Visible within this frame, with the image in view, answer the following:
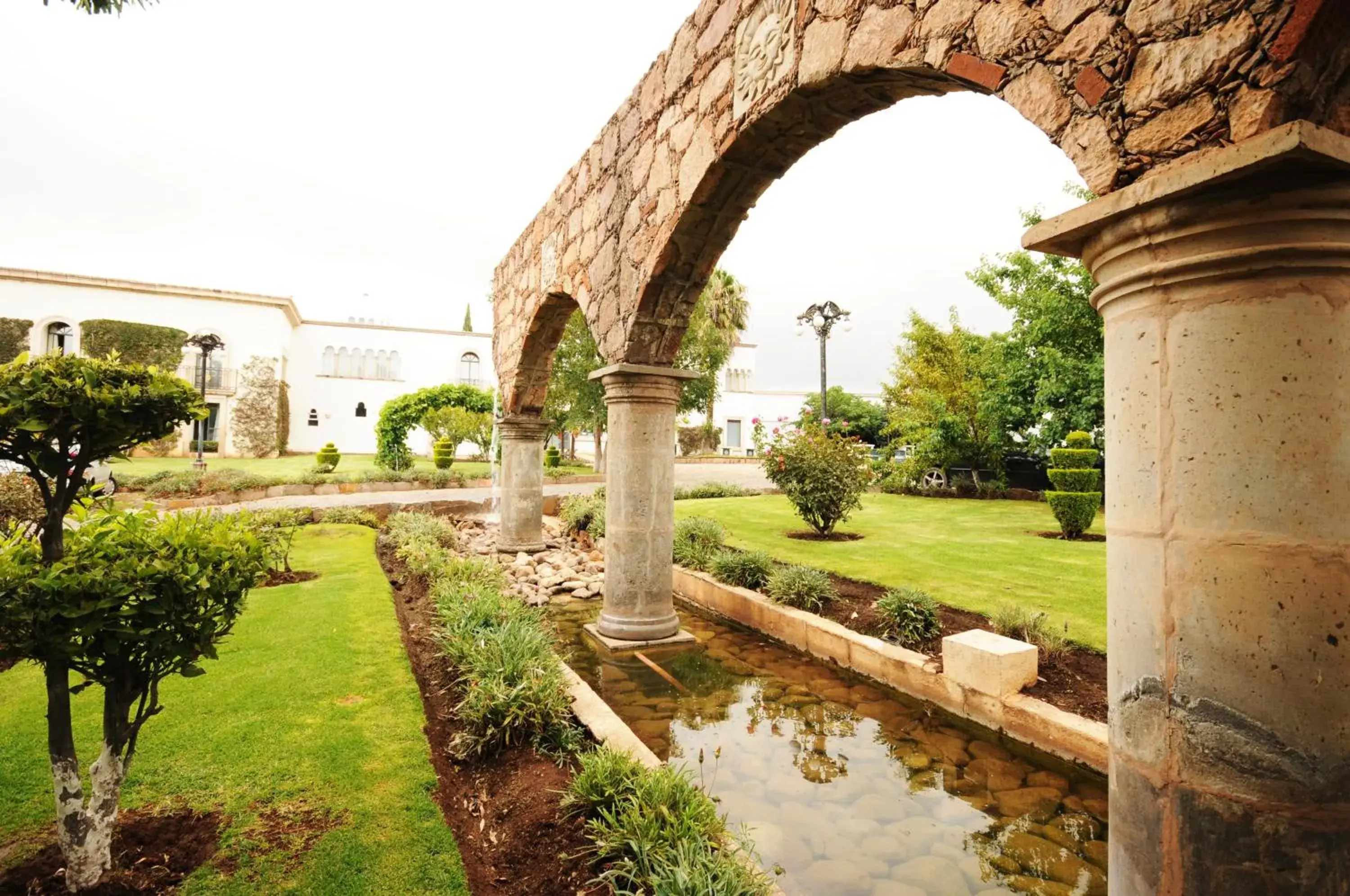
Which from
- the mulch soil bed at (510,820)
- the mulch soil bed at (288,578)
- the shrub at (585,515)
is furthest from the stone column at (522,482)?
the mulch soil bed at (510,820)

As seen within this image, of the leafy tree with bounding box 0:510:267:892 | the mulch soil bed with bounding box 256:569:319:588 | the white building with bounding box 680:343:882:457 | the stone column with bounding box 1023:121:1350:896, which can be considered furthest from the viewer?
the white building with bounding box 680:343:882:457

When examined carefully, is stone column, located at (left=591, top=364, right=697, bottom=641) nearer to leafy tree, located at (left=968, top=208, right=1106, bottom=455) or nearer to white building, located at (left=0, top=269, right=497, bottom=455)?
leafy tree, located at (left=968, top=208, right=1106, bottom=455)

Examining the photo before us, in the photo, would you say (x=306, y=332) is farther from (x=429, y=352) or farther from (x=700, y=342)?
(x=700, y=342)

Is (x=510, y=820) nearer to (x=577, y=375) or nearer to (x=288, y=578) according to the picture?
(x=288, y=578)

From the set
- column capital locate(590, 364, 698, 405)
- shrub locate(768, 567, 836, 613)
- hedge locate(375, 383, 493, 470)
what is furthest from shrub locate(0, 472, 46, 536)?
hedge locate(375, 383, 493, 470)

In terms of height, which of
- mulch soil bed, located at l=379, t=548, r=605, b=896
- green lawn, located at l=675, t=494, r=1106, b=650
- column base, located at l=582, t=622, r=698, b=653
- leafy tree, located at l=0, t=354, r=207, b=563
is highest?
leafy tree, located at l=0, t=354, r=207, b=563

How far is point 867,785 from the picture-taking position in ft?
11.0

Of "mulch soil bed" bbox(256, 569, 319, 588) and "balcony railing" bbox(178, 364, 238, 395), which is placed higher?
"balcony railing" bbox(178, 364, 238, 395)

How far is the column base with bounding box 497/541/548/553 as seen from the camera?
31.9 ft

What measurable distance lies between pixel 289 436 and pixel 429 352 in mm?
8517

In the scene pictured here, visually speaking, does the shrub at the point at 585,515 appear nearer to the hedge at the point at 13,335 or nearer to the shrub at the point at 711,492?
the shrub at the point at 711,492

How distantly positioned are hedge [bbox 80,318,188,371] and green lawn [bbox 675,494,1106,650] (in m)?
25.4

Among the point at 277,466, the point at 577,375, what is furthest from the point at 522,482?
the point at 277,466

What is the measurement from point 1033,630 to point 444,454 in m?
20.3
